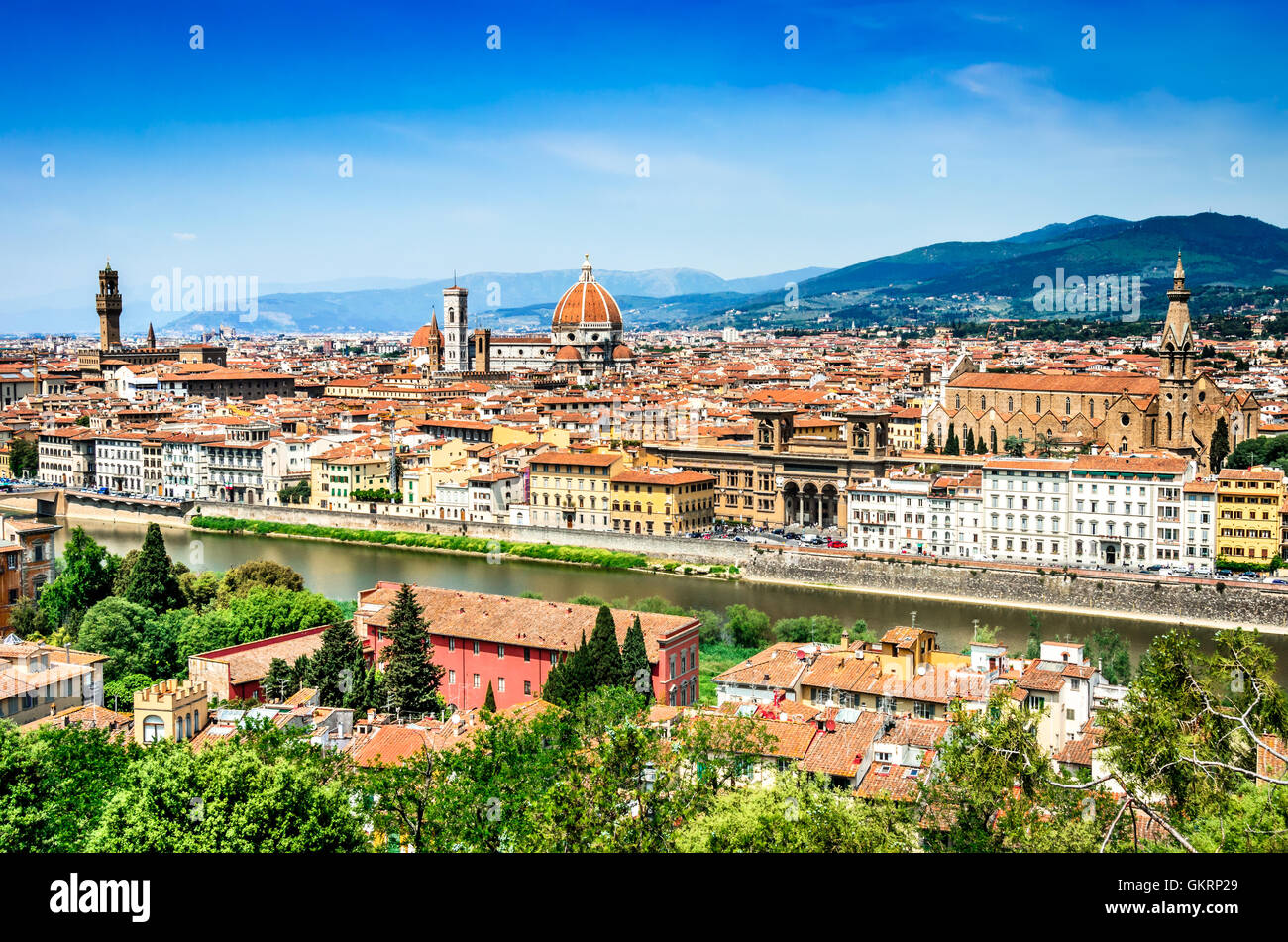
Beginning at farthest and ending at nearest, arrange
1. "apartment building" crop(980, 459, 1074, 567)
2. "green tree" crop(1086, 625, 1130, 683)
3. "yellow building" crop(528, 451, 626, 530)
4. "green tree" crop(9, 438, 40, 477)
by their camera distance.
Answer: "green tree" crop(9, 438, 40, 477) < "yellow building" crop(528, 451, 626, 530) < "apartment building" crop(980, 459, 1074, 567) < "green tree" crop(1086, 625, 1130, 683)

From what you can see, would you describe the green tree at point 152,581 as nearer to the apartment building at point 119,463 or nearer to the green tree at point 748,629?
the green tree at point 748,629

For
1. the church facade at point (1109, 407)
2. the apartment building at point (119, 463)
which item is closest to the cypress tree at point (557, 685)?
the church facade at point (1109, 407)

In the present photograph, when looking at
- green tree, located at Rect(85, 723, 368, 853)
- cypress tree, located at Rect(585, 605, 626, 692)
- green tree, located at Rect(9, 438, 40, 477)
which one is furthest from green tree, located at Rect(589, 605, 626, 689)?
green tree, located at Rect(9, 438, 40, 477)

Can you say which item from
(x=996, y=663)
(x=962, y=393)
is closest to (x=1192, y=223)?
(x=962, y=393)

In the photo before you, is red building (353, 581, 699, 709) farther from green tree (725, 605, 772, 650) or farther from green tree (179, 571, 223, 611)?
green tree (179, 571, 223, 611)
